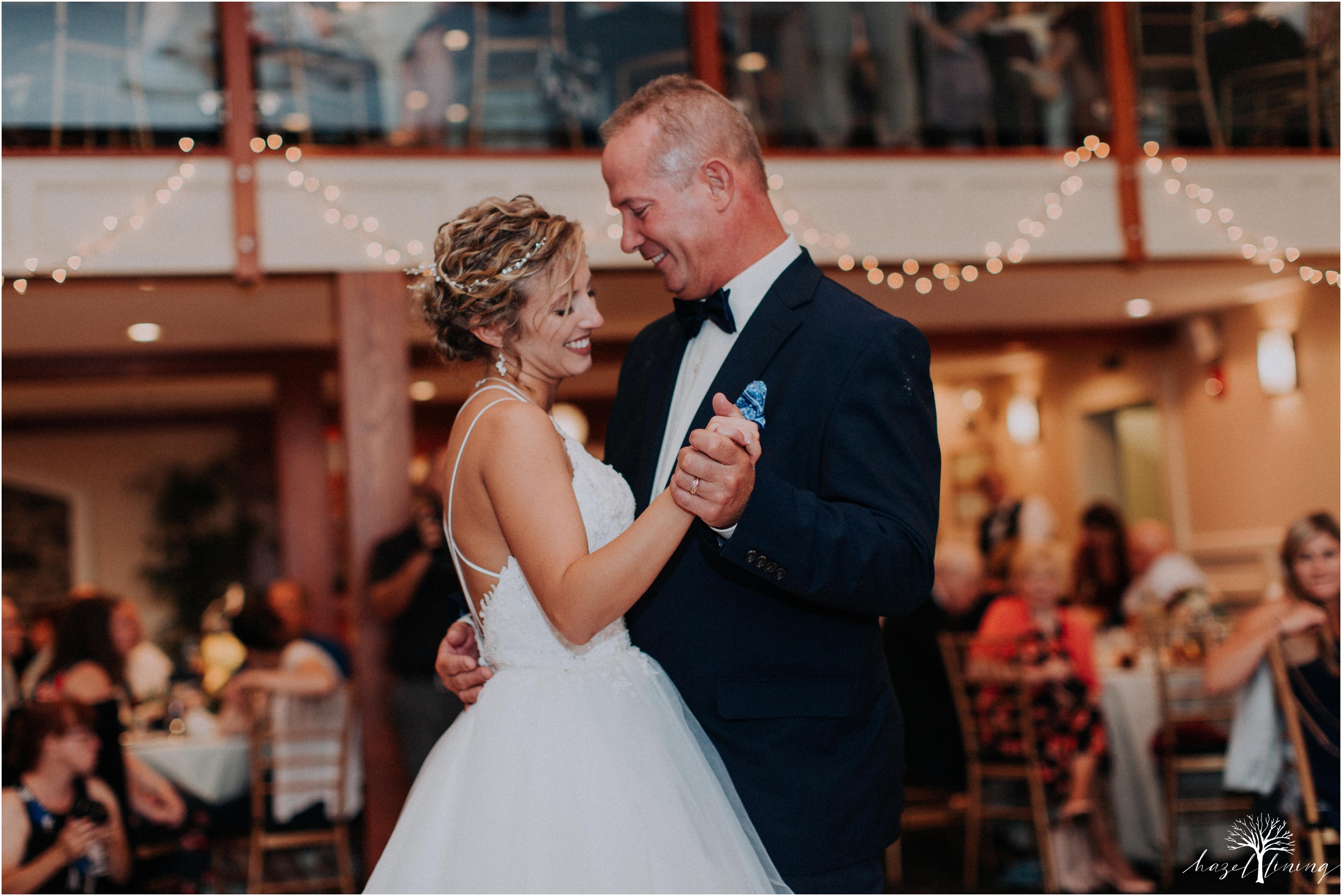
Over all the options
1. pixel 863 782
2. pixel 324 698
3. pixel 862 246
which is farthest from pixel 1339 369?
pixel 863 782

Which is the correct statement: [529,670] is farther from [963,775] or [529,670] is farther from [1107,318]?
[1107,318]

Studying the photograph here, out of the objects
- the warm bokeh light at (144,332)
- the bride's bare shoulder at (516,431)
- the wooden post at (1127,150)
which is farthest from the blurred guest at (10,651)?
the wooden post at (1127,150)

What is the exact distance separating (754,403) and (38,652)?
6.62 meters

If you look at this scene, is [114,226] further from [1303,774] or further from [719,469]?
[1303,774]

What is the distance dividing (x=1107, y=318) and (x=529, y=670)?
7536mm

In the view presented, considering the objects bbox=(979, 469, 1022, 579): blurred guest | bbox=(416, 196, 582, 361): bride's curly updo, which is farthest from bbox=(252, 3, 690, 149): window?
bbox=(416, 196, 582, 361): bride's curly updo

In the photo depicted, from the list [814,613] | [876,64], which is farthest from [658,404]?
[876,64]

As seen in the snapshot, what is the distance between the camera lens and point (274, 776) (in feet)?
16.6

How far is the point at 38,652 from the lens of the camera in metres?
6.86

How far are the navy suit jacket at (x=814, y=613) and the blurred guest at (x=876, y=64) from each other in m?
4.76

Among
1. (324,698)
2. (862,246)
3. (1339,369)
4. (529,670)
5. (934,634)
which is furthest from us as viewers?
(1339,369)

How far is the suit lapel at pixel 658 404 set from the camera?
6.27ft

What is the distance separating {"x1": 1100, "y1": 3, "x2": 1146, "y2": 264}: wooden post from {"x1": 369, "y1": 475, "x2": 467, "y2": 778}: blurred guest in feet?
12.4

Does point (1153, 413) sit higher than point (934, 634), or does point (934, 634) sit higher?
point (1153, 413)
